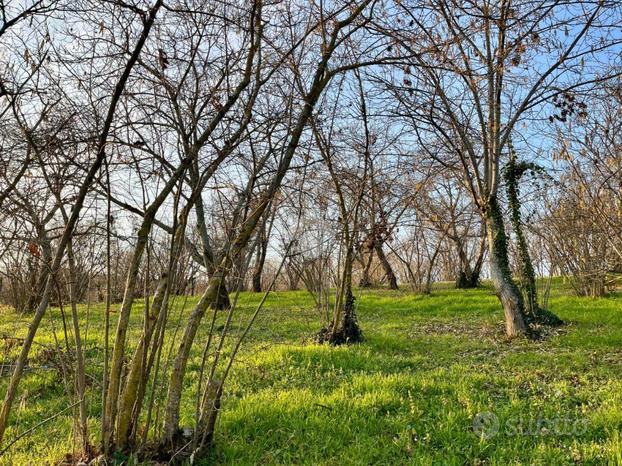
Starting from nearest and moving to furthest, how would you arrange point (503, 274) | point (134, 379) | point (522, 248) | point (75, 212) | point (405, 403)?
1. point (75, 212)
2. point (134, 379)
3. point (405, 403)
4. point (503, 274)
5. point (522, 248)

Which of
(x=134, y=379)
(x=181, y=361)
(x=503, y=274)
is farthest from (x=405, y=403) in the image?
(x=503, y=274)

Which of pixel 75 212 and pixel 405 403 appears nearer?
pixel 75 212

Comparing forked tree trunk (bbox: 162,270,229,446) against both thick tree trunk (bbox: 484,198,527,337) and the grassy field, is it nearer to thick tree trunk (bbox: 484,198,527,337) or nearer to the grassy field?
the grassy field

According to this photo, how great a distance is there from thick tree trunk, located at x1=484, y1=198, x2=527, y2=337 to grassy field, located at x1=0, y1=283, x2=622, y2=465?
472 mm

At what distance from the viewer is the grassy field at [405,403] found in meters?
3.17

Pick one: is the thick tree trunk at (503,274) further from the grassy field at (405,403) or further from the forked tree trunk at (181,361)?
the forked tree trunk at (181,361)

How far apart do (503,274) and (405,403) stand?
15.9ft

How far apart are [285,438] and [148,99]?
2846mm

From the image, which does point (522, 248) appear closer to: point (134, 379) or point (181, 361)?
point (181, 361)

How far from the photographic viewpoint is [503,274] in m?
8.05

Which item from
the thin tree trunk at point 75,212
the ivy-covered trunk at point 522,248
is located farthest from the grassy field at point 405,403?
the ivy-covered trunk at point 522,248

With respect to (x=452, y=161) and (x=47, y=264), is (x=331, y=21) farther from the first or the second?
(x=452, y=161)

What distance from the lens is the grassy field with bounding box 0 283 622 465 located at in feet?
10.4

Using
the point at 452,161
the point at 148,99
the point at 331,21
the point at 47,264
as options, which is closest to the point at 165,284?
the point at 47,264
